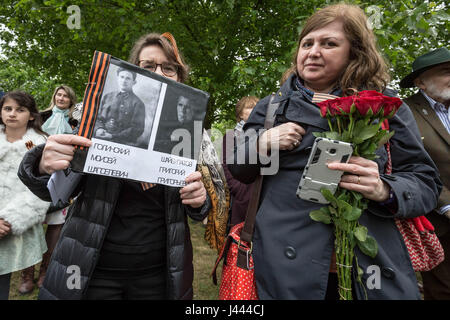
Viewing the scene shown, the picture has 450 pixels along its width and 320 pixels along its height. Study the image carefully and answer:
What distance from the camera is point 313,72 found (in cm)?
135

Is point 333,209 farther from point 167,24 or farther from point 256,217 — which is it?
point 167,24

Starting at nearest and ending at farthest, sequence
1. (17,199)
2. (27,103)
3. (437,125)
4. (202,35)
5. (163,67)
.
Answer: (163,67)
(17,199)
(437,125)
(27,103)
(202,35)

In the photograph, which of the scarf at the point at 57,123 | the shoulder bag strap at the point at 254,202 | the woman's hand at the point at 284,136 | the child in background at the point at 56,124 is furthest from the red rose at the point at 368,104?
the scarf at the point at 57,123

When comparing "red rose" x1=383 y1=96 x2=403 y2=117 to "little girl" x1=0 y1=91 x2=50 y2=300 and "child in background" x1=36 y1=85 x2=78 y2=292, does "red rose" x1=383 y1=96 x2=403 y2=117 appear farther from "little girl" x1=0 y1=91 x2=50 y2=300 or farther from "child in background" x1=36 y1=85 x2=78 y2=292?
"child in background" x1=36 y1=85 x2=78 y2=292

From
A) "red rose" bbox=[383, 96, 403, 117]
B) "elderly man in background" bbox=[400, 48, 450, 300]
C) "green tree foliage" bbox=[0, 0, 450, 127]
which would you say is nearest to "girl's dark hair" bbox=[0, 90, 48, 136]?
"green tree foliage" bbox=[0, 0, 450, 127]

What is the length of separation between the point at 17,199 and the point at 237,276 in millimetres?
2157

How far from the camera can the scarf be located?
13.5 ft

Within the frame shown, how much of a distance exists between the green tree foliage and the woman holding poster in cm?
306

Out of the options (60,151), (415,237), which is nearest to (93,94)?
(60,151)

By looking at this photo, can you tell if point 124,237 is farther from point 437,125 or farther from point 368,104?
point 437,125

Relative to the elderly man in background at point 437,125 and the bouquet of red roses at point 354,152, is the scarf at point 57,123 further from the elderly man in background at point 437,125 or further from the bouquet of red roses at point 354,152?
the elderly man in background at point 437,125

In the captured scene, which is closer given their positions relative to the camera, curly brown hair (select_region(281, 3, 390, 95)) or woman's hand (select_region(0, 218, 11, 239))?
curly brown hair (select_region(281, 3, 390, 95))

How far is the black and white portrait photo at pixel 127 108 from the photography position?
118 cm

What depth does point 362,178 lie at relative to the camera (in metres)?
1.15
